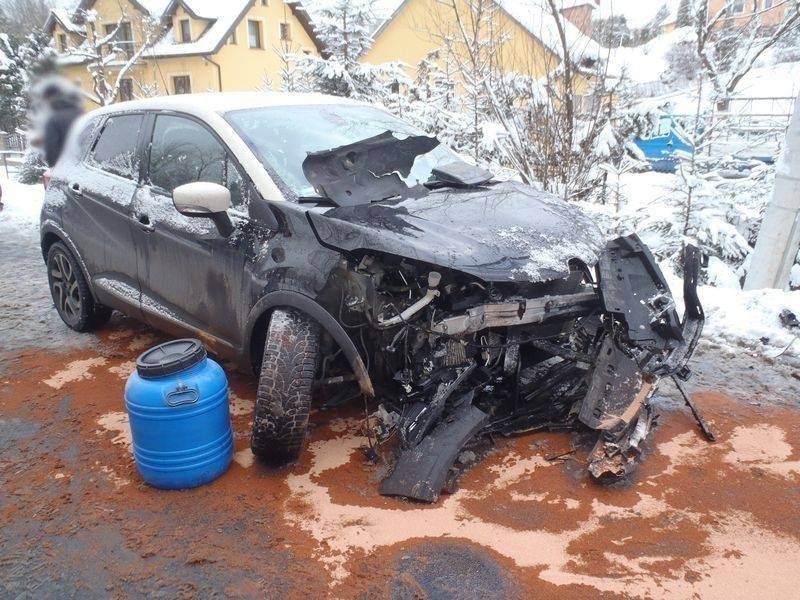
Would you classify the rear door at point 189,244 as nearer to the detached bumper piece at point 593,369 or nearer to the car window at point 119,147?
the car window at point 119,147

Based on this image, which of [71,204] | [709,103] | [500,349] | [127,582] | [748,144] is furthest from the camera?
[748,144]

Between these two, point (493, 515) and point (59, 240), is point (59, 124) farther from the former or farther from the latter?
point (493, 515)

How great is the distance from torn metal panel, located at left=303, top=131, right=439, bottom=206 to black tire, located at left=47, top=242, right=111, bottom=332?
2722 millimetres

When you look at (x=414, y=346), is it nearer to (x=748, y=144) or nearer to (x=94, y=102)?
(x=94, y=102)

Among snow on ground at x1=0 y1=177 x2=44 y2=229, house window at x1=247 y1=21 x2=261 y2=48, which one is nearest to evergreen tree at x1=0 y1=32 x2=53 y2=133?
snow on ground at x1=0 y1=177 x2=44 y2=229

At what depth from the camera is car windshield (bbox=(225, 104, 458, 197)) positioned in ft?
11.4

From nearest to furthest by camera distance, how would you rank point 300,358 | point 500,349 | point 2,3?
point 2,3 < point 300,358 < point 500,349

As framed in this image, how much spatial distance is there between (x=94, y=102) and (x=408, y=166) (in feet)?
9.62

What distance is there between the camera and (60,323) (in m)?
5.59

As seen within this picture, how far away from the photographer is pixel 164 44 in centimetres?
933

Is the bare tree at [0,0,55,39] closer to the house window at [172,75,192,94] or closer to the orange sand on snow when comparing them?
the orange sand on snow

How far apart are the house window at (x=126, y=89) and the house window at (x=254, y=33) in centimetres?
1659

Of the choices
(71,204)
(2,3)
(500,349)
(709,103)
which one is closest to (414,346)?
(500,349)

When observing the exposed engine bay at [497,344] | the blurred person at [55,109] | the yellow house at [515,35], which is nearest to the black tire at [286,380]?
the exposed engine bay at [497,344]
